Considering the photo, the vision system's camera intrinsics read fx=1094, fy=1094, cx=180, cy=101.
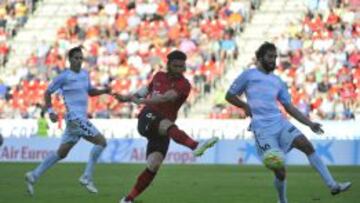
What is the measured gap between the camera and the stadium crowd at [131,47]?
42.2 meters

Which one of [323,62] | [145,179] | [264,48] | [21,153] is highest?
[264,48]

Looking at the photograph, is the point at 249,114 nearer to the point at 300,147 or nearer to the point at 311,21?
the point at 300,147

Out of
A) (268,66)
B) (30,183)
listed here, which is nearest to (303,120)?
(268,66)

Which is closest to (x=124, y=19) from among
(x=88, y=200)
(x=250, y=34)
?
(x=250, y=34)

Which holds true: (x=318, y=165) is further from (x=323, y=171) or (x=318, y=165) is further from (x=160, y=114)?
(x=160, y=114)

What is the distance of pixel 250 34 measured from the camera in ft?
145

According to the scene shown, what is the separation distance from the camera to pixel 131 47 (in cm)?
4497

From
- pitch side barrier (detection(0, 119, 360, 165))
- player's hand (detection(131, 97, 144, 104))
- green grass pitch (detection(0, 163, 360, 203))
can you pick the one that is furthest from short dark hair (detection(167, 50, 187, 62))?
pitch side barrier (detection(0, 119, 360, 165))

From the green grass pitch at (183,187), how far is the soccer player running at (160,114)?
1553 millimetres

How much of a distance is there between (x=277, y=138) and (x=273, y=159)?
88 centimetres

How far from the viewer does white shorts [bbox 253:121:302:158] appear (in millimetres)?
15617

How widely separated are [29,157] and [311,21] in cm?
Answer: 1215

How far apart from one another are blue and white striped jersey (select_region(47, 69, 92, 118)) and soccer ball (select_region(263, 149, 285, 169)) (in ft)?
20.9

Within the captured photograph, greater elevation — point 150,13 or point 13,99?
point 150,13
